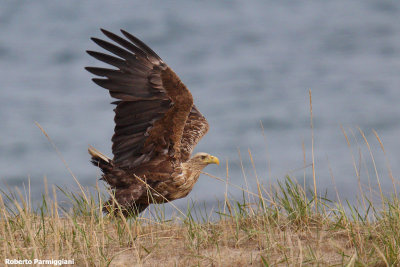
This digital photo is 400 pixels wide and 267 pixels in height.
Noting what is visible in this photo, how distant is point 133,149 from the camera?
314 inches

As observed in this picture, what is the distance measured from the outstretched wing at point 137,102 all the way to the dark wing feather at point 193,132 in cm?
64

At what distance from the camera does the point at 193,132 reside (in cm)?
903

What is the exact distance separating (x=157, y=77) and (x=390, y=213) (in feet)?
12.0

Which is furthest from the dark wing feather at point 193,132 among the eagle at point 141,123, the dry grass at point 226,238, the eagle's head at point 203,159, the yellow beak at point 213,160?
the dry grass at point 226,238

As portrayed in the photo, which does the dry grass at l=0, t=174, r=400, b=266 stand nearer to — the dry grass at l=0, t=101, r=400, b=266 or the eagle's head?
the dry grass at l=0, t=101, r=400, b=266

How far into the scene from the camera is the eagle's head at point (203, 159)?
853cm

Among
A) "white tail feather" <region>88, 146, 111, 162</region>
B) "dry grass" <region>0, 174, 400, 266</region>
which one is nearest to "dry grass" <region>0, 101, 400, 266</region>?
"dry grass" <region>0, 174, 400, 266</region>

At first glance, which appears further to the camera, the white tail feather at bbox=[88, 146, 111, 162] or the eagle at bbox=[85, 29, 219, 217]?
the white tail feather at bbox=[88, 146, 111, 162]

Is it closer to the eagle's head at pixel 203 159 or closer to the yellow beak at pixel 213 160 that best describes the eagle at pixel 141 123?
the eagle's head at pixel 203 159

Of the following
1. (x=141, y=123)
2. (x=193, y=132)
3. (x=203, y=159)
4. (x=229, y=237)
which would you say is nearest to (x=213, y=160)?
(x=203, y=159)

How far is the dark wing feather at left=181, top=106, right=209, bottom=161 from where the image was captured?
28.5 ft

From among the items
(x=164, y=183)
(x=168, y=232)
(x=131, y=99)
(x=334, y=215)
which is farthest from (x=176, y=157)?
(x=334, y=215)

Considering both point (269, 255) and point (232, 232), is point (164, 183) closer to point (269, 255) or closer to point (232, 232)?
point (232, 232)

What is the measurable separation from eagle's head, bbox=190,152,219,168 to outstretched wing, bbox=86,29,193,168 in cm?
53
